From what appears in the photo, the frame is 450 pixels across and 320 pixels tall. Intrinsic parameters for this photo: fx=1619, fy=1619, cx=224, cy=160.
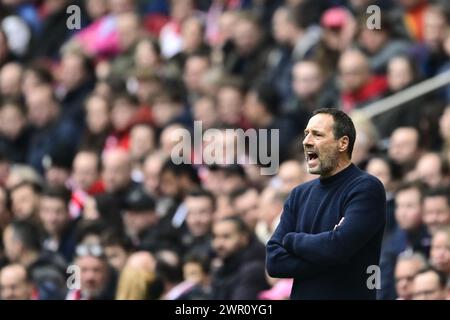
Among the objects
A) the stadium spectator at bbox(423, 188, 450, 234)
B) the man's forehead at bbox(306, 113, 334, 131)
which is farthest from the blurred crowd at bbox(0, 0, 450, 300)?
the man's forehead at bbox(306, 113, 334, 131)

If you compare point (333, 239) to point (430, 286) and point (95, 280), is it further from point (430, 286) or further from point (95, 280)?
point (95, 280)

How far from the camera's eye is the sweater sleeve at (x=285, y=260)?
23.8 feet

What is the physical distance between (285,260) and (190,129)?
19.8 ft

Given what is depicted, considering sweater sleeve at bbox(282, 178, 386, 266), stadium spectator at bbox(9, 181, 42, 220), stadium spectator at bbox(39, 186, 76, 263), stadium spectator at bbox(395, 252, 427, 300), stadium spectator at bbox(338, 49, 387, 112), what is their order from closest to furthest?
sweater sleeve at bbox(282, 178, 386, 266) < stadium spectator at bbox(395, 252, 427, 300) < stadium spectator at bbox(39, 186, 76, 263) < stadium spectator at bbox(338, 49, 387, 112) < stadium spectator at bbox(9, 181, 42, 220)

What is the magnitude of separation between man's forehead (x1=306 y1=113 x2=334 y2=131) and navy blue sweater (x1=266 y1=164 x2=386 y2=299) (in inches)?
8.6

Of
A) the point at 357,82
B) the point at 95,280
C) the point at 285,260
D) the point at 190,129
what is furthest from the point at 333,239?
the point at 190,129

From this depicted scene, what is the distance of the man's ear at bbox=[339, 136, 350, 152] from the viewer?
7219 millimetres

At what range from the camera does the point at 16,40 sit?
658 inches

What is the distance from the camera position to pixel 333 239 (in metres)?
7.09

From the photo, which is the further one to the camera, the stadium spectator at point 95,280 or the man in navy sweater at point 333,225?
the stadium spectator at point 95,280

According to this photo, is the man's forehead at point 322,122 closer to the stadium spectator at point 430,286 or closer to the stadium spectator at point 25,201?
the stadium spectator at point 430,286

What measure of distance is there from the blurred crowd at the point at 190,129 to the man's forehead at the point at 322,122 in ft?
7.82

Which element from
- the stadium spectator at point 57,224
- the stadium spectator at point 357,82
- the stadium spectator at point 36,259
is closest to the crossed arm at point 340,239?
the stadium spectator at point 36,259

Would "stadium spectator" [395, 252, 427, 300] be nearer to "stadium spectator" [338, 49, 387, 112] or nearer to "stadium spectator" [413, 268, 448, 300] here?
"stadium spectator" [413, 268, 448, 300]
